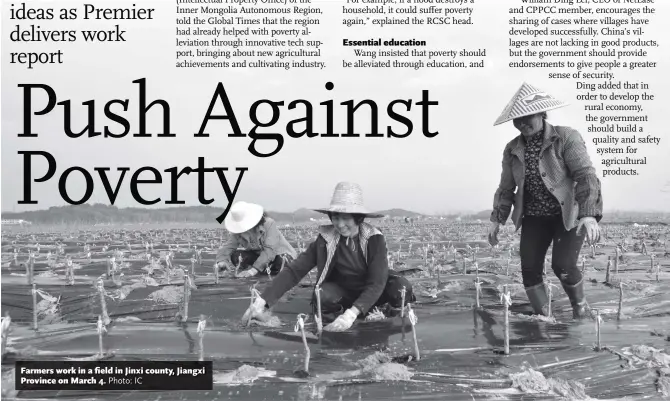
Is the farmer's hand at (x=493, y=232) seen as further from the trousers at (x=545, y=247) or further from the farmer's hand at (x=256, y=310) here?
the farmer's hand at (x=256, y=310)

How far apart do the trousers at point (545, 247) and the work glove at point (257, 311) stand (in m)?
1.32

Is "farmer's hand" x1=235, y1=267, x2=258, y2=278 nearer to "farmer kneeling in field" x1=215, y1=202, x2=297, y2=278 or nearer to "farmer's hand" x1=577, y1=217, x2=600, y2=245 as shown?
"farmer kneeling in field" x1=215, y1=202, x2=297, y2=278

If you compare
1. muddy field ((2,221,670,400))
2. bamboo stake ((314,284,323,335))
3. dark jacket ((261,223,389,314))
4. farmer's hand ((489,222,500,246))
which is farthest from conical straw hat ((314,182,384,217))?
farmer's hand ((489,222,500,246))

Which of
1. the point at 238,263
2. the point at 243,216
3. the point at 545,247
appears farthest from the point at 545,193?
the point at 238,263

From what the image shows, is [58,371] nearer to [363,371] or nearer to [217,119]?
[363,371]

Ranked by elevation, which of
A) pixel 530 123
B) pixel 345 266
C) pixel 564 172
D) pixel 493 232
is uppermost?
pixel 530 123

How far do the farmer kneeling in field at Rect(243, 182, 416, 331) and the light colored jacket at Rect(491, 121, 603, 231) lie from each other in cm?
72

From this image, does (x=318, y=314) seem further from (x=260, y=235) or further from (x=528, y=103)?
(x=260, y=235)

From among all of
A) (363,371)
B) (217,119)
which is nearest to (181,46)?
(217,119)

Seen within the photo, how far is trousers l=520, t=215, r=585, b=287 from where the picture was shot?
101 inches

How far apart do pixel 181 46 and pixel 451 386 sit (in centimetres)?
218

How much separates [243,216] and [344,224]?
4.80ft

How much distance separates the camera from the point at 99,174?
3.03m

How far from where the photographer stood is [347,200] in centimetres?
257
